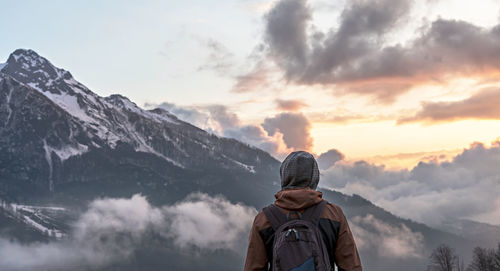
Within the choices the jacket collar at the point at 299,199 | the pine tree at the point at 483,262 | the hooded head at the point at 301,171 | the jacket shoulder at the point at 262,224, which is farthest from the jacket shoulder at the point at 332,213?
the pine tree at the point at 483,262

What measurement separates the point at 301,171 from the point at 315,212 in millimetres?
558

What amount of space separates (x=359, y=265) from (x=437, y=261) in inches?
3504

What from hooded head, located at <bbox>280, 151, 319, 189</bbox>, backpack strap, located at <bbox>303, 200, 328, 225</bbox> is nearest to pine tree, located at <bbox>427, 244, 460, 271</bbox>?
hooded head, located at <bbox>280, 151, 319, 189</bbox>

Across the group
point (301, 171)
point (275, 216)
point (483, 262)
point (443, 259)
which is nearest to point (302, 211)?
point (275, 216)

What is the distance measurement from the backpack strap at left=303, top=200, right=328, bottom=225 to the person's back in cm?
3

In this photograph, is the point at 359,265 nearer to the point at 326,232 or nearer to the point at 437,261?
the point at 326,232

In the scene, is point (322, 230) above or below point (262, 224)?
below

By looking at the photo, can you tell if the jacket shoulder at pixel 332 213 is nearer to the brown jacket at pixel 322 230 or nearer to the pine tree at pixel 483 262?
the brown jacket at pixel 322 230

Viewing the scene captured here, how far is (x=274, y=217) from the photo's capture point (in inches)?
275

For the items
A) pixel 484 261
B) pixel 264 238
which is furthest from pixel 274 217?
pixel 484 261

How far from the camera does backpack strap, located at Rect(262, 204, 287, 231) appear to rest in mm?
6945

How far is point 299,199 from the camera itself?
695 cm

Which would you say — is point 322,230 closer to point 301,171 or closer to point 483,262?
point 301,171

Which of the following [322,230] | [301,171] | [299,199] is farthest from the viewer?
[301,171]
